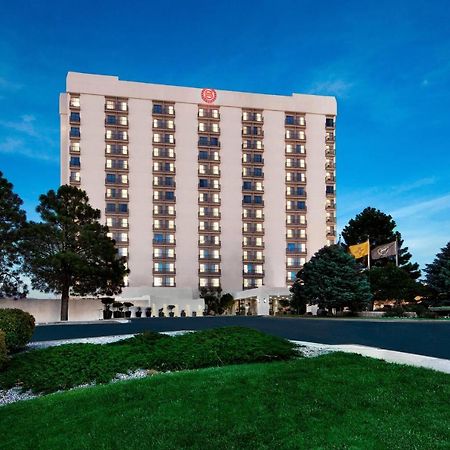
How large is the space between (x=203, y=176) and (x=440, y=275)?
2129 inches

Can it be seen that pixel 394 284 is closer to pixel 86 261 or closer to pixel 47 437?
pixel 86 261

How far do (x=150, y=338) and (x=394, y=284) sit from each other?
145 ft

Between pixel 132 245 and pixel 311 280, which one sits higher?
pixel 132 245

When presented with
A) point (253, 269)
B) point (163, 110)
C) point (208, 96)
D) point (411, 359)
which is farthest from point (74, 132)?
point (411, 359)

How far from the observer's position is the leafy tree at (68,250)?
151 feet

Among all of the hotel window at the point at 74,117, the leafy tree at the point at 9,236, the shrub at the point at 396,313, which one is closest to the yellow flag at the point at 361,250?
the shrub at the point at 396,313

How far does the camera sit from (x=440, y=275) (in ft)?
175

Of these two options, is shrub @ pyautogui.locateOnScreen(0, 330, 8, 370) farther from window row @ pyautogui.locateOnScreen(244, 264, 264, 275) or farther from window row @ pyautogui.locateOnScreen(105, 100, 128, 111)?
window row @ pyautogui.locateOnScreen(105, 100, 128, 111)

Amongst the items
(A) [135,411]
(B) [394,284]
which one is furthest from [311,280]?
(A) [135,411]

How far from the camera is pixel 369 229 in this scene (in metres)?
85.6

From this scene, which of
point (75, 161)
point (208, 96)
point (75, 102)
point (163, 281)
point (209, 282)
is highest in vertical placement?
point (208, 96)

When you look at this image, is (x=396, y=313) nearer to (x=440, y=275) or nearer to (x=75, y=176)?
(x=440, y=275)

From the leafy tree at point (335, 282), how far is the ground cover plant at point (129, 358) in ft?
127

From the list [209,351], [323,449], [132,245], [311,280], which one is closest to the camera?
[323,449]
